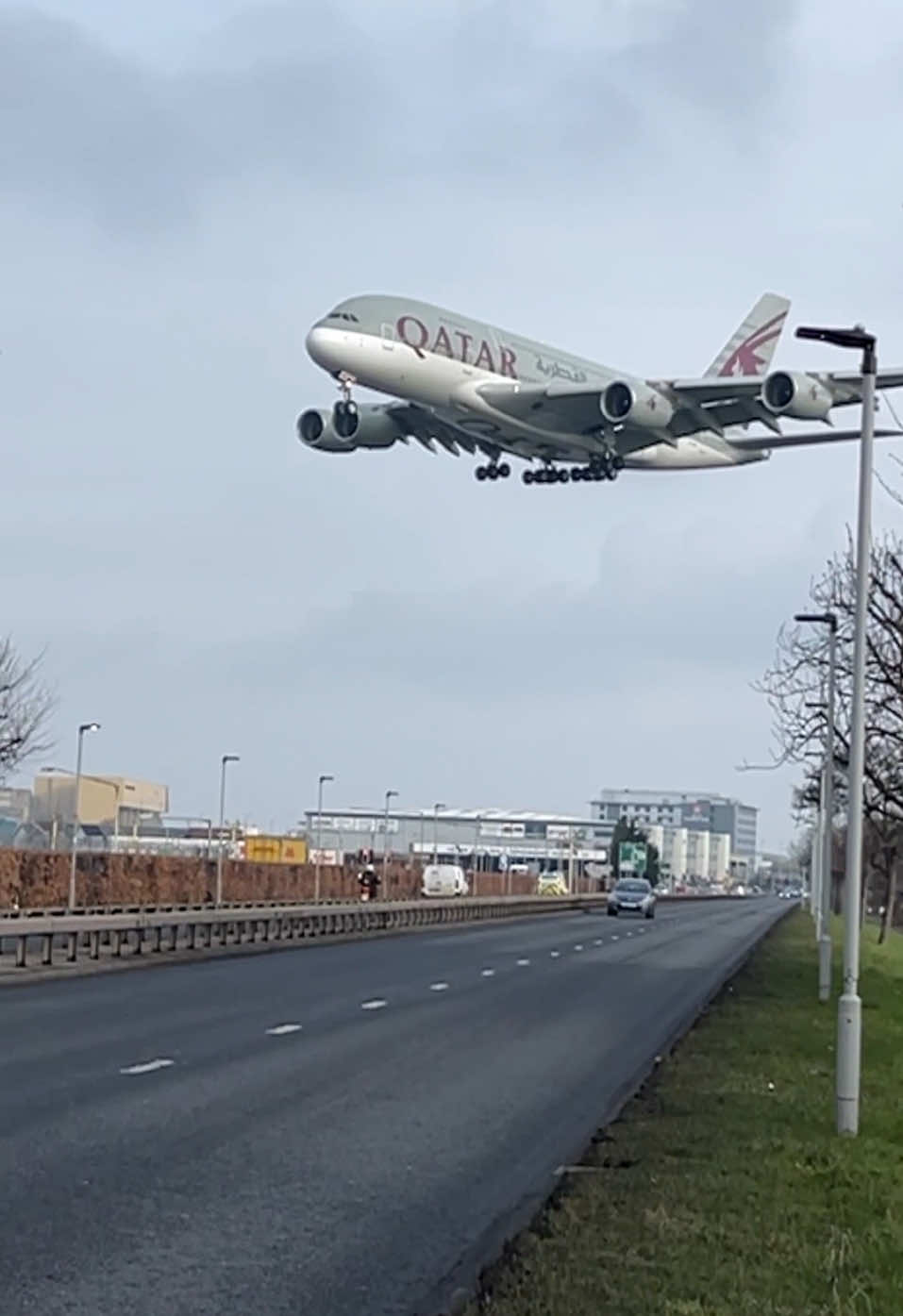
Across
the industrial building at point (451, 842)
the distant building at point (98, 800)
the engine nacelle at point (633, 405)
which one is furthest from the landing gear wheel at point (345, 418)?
the industrial building at point (451, 842)

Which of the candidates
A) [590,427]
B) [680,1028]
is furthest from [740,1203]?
[590,427]

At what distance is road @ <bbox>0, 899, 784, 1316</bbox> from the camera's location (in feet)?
31.0

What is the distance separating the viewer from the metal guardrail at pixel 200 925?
33.8m

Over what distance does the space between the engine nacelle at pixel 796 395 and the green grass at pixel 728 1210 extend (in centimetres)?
2494

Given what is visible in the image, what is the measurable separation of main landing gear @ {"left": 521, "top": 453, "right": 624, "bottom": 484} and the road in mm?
16045

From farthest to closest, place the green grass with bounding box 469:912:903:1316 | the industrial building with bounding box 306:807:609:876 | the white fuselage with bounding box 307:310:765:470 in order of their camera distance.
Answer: the industrial building with bounding box 306:807:609:876, the white fuselage with bounding box 307:310:765:470, the green grass with bounding box 469:912:903:1316

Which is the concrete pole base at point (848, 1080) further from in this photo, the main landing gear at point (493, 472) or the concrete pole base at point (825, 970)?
the main landing gear at point (493, 472)

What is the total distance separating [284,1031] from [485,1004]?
6.50m

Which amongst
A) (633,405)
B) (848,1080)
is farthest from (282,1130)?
(633,405)

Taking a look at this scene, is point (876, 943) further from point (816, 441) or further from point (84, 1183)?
point (84, 1183)

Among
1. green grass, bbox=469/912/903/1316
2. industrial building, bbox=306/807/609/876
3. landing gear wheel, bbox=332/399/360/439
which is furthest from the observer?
industrial building, bbox=306/807/609/876

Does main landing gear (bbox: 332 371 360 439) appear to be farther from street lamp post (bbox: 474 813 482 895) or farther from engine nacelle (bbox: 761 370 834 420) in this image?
street lamp post (bbox: 474 813 482 895)

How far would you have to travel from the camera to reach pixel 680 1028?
26.5 m

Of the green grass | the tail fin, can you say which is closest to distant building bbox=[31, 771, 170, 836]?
the tail fin
